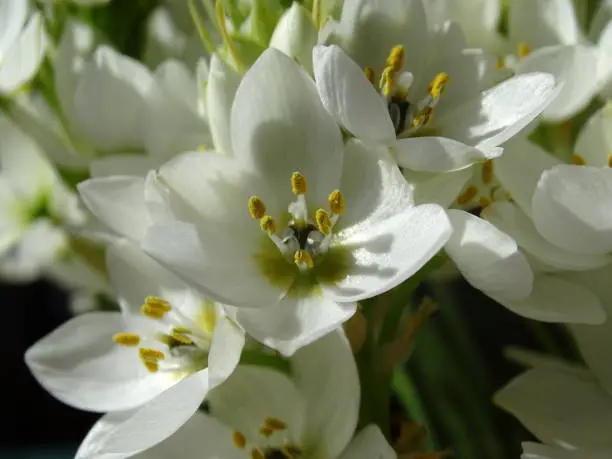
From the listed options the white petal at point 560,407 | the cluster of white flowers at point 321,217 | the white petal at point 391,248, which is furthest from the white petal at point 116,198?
the white petal at point 560,407

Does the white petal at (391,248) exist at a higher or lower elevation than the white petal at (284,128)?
lower

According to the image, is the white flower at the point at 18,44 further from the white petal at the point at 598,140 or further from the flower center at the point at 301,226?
the white petal at the point at 598,140

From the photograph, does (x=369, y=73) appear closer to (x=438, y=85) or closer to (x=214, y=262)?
(x=438, y=85)

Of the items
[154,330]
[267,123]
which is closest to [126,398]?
[154,330]

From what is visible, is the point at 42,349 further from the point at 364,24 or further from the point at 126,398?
the point at 364,24

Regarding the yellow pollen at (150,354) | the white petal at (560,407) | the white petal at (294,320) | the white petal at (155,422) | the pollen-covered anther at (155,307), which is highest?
the white petal at (294,320)

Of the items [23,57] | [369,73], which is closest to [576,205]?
[369,73]

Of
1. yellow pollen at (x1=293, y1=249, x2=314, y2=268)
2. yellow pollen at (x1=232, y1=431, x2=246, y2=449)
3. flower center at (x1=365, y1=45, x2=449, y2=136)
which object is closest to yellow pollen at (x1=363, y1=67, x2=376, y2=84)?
flower center at (x1=365, y1=45, x2=449, y2=136)
